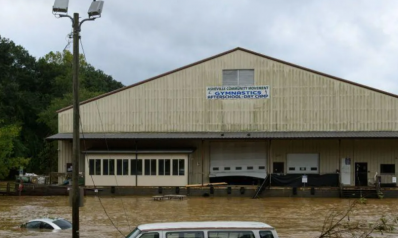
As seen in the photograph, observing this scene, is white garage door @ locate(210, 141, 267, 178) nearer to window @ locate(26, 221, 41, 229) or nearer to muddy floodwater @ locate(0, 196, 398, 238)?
muddy floodwater @ locate(0, 196, 398, 238)

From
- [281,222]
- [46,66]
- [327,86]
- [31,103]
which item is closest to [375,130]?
[327,86]

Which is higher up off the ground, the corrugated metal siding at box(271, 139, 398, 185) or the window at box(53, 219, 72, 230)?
the corrugated metal siding at box(271, 139, 398, 185)

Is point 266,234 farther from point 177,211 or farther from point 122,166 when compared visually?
point 122,166

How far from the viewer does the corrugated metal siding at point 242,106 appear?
49.5 m

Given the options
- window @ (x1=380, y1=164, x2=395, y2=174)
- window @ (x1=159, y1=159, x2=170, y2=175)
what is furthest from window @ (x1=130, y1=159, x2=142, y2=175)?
Result: window @ (x1=380, y1=164, x2=395, y2=174)

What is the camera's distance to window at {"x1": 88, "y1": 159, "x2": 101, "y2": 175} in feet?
168

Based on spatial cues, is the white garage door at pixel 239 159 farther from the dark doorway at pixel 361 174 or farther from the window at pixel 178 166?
the dark doorway at pixel 361 174

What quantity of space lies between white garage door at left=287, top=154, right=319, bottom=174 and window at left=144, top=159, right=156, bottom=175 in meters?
12.0

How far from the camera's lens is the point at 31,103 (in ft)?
277

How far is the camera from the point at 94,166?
51406mm

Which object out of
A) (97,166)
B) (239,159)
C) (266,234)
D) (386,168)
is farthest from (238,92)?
(266,234)

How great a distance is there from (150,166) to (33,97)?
41734 mm

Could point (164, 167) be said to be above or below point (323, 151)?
below

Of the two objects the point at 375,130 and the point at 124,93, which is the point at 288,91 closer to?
the point at 375,130
